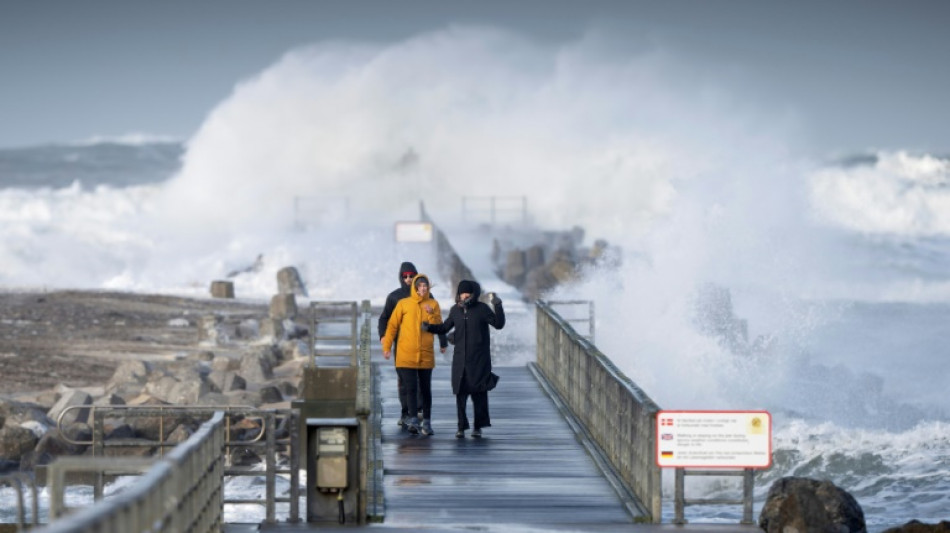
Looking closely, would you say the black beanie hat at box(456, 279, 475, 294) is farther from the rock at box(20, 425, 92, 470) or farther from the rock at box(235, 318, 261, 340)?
the rock at box(235, 318, 261, 340)

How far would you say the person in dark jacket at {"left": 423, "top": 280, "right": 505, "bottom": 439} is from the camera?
16422 mm

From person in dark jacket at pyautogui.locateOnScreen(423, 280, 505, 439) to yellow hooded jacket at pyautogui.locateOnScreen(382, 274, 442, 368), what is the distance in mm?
Result: 139

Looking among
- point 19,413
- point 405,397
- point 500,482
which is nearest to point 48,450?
point 19,413

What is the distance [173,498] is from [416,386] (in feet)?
24.1

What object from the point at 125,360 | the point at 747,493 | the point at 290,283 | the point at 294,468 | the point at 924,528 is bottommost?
the point at 924,528

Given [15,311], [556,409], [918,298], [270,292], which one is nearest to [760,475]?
[556,409]

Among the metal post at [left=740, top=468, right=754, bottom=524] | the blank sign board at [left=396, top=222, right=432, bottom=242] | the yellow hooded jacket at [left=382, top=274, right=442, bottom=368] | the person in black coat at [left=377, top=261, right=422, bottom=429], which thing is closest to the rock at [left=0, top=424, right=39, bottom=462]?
the person in black coat at [left=377, top=261, right=422, bottom=429]

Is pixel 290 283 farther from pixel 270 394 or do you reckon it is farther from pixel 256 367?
pixel 270 394

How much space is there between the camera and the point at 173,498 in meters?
9.77

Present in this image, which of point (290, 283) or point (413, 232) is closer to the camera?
point (413, 232)

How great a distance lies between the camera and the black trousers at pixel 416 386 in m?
16.8

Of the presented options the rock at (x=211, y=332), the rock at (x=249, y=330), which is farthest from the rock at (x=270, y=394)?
the rock at (x=249, y=330)

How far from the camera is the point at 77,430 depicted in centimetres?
2388

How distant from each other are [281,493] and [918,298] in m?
51.0
